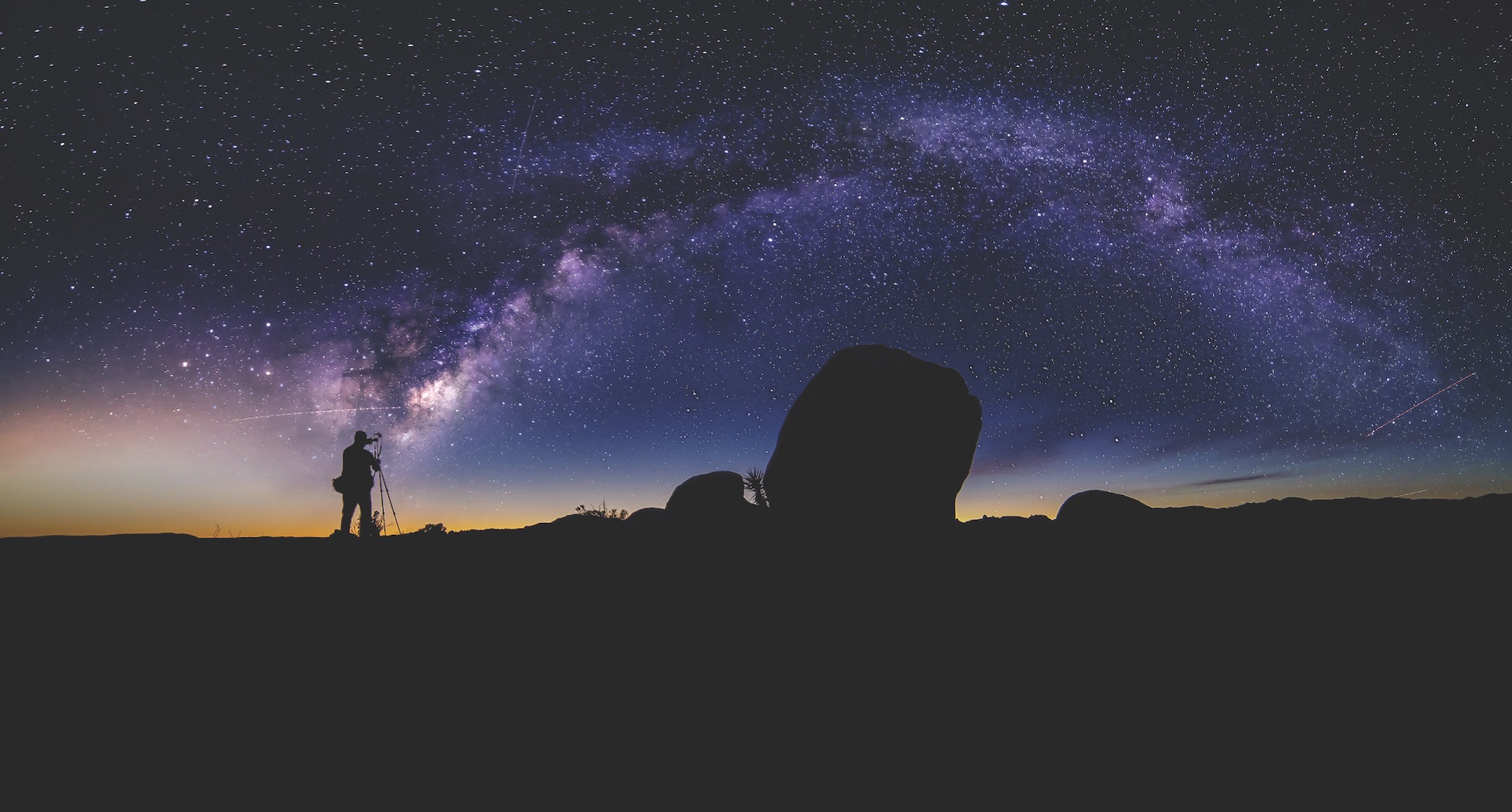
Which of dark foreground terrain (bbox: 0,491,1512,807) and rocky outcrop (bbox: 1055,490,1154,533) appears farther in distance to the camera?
rocky outcrop (bbox: 1055,490,1154,533)

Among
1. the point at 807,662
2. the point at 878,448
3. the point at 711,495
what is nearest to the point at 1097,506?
the point at 878,448

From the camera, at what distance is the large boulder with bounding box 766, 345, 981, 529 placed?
323 inches

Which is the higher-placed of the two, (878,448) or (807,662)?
(878,448)

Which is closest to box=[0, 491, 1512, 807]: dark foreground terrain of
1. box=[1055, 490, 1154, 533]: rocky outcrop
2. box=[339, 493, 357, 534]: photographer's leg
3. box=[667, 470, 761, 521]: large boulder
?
box=[339, 493, 357, 534]: photographer's leg

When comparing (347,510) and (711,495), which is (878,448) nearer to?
(711,495)

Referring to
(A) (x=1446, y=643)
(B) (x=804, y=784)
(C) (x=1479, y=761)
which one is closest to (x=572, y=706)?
(B) (x=804, y=784)

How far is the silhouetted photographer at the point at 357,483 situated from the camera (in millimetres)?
7848

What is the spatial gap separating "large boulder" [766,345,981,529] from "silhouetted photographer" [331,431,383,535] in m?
5.80

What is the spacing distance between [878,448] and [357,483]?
737 centimetres

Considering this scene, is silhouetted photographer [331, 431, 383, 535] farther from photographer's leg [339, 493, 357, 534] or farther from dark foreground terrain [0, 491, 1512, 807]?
dark foreground terrain [0, 491, 1512, 807]

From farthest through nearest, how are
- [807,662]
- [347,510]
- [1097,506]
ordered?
[1097,506] < [347,510] < [807,662]

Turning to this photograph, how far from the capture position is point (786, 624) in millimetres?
3424

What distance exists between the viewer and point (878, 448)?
823 cm

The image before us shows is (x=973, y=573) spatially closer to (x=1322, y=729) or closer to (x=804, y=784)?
(x=1322, y=729)
